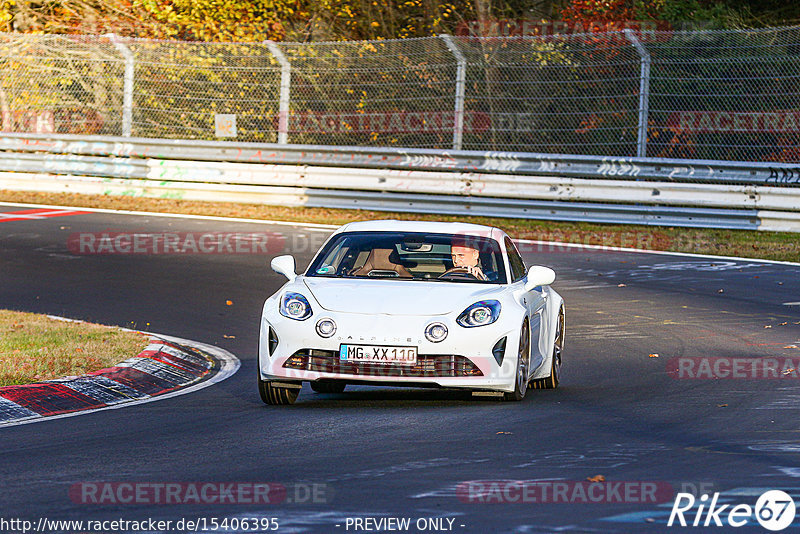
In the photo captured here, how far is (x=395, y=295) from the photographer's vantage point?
8.57 meters

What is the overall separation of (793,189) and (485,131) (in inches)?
212

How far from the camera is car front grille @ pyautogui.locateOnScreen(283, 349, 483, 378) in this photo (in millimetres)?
8297

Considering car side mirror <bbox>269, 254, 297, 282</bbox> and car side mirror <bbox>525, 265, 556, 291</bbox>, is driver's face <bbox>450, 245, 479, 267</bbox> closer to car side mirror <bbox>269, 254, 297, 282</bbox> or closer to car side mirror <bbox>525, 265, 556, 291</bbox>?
car side mirror <bbox>525, 265, 556, 291</bbox>

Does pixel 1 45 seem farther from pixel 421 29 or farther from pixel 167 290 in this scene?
pixel 167 290

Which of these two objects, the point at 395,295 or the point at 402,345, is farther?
the point at 395,295

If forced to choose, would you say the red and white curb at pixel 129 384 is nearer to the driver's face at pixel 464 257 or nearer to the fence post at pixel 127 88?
the driver's face at pixel 464 257

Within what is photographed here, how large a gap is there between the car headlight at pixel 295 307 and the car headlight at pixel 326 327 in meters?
0.13

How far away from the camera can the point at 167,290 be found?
48.5ft

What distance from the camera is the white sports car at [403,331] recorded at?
8305mm

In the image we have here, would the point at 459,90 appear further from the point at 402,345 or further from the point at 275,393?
the point at 402,345

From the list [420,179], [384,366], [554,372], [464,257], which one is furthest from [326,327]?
[420,179]

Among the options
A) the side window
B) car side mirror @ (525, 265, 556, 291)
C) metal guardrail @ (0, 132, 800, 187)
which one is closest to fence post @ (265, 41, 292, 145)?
metal guardrail @ (0, 132, 800, 187)

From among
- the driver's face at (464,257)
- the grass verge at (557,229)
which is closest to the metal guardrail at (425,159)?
the grass verge at (557,229)

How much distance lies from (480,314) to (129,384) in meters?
2.66
